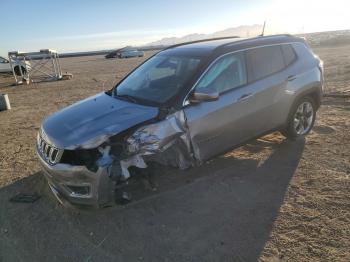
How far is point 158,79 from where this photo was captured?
17.1 feet

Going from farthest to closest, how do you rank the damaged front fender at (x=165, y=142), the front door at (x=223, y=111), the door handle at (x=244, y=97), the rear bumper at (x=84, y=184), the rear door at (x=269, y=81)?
the rear door at (x=269, y=81), the door handle at (x=244, y=97), the front door at (x=223, y=111), the damaged front fender at (x=165, y=142), the rear bumper at (x=84, y=184)

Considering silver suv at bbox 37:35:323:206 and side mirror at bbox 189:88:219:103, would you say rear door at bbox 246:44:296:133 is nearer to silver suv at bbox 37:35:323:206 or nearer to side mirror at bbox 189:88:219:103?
silver suv at bbox 37:35:323:206

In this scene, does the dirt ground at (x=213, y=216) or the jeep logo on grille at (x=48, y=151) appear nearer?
the dirt ground at (x=213, y=216)

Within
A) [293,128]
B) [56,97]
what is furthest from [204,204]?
[56,97]

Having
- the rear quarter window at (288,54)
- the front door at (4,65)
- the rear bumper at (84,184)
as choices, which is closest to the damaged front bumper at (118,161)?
the rear bumper at (84,184)

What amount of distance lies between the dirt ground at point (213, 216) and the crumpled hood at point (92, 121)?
0.80 m

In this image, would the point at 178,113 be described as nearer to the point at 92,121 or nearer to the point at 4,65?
the point at 92,121

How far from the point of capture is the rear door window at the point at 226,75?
4.85 meters

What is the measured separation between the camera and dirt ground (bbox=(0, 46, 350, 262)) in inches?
143

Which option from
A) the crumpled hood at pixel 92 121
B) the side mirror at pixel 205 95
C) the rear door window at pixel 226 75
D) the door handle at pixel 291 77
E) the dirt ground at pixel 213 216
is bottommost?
the dirt ground at pixel 213 216

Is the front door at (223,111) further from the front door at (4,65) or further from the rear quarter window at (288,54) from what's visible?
the front door at (4,65)

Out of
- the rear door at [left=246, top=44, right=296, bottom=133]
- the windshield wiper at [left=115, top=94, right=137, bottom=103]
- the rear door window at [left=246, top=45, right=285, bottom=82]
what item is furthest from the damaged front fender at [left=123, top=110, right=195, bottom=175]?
the rear door window at [left=246, top=45, right=285, bottom=82]

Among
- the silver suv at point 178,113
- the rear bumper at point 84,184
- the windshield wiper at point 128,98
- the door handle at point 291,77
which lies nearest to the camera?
the rear bumper at point 84,184

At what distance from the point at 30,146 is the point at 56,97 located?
767 centimetres
